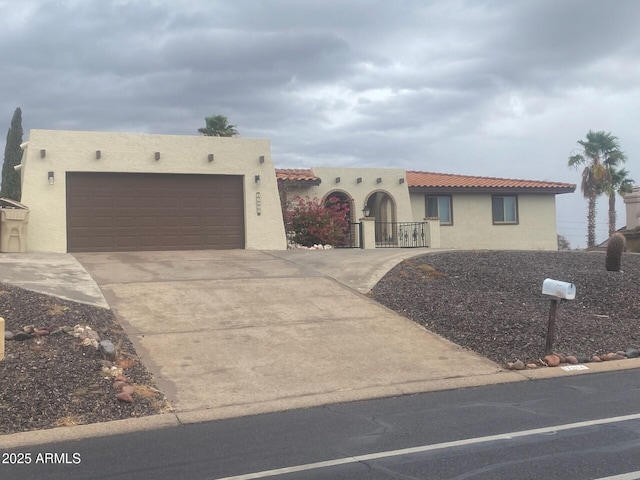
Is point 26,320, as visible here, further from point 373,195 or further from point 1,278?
point 373,195

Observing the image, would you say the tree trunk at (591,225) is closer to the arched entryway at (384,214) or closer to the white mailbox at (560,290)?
the arched entryway at (384,214)

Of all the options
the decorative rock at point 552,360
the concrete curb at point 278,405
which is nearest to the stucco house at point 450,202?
the decorative rock at point 552,360

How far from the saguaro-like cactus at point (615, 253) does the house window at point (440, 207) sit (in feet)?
37.9

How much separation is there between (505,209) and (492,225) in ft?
3.30

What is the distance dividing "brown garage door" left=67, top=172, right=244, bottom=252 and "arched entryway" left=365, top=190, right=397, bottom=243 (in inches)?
298

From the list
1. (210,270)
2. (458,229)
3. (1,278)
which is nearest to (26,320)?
(1,278)

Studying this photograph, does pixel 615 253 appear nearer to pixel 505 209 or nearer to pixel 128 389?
pixel 128 389

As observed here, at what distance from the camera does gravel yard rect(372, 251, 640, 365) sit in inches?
381

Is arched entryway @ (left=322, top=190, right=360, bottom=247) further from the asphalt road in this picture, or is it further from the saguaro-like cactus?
the asphalt road

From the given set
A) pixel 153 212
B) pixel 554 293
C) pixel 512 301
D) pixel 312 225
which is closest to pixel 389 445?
pixel 554 293

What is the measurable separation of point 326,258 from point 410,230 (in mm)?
8419

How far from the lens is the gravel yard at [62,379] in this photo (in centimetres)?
638

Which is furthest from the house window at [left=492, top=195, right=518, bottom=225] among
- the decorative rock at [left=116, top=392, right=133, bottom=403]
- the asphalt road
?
the decorative rock at [left=116, top=392, right=133, bottom=403]

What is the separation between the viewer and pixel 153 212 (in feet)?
59.7
